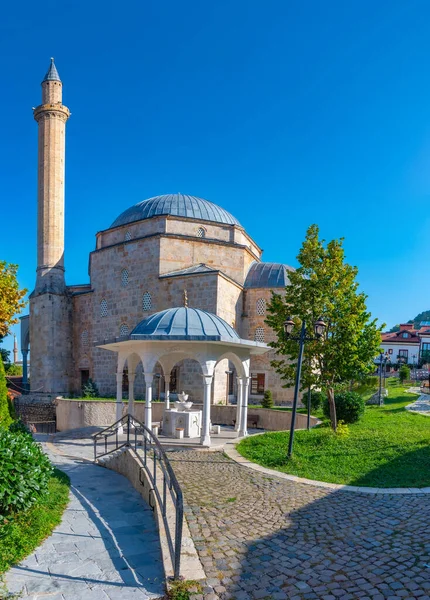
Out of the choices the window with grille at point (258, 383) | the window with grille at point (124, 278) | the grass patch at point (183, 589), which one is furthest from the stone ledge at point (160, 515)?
the window with grille at point (124, 278)

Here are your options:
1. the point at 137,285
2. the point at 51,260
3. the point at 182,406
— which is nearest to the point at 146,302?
the point at 137,285

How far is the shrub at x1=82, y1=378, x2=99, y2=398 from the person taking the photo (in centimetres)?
2264

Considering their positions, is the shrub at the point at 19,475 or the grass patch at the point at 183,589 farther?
the shrub at the point at 19,475

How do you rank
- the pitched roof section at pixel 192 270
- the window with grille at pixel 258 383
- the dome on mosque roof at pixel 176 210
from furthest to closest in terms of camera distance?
the dome on mosque roof at pixel 176 210, the window with grille at pixel 258 383, the pitched roof section at pixel 192 270

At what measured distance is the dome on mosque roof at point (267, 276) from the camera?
2294 cm

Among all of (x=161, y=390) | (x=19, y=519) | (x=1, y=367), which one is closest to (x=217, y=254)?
(x=161, y=390)

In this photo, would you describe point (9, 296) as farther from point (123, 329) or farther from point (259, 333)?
point (259, 333)

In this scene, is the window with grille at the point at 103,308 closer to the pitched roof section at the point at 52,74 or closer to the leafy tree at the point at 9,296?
the leafy tree at the point at 9,296

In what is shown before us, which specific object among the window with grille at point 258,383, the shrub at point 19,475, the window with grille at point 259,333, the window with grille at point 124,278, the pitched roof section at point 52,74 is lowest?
the window with grille at point 258,383

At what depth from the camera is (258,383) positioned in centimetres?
2223

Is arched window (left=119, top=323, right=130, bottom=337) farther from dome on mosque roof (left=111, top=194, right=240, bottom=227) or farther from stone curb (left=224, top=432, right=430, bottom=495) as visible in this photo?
stone curb (left=224, top=432, right=430, bottom=495)

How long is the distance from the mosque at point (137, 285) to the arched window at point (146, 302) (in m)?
0.09

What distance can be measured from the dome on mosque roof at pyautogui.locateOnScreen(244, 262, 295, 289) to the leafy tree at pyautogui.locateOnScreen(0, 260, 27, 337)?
11266mm

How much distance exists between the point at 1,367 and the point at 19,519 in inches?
238
